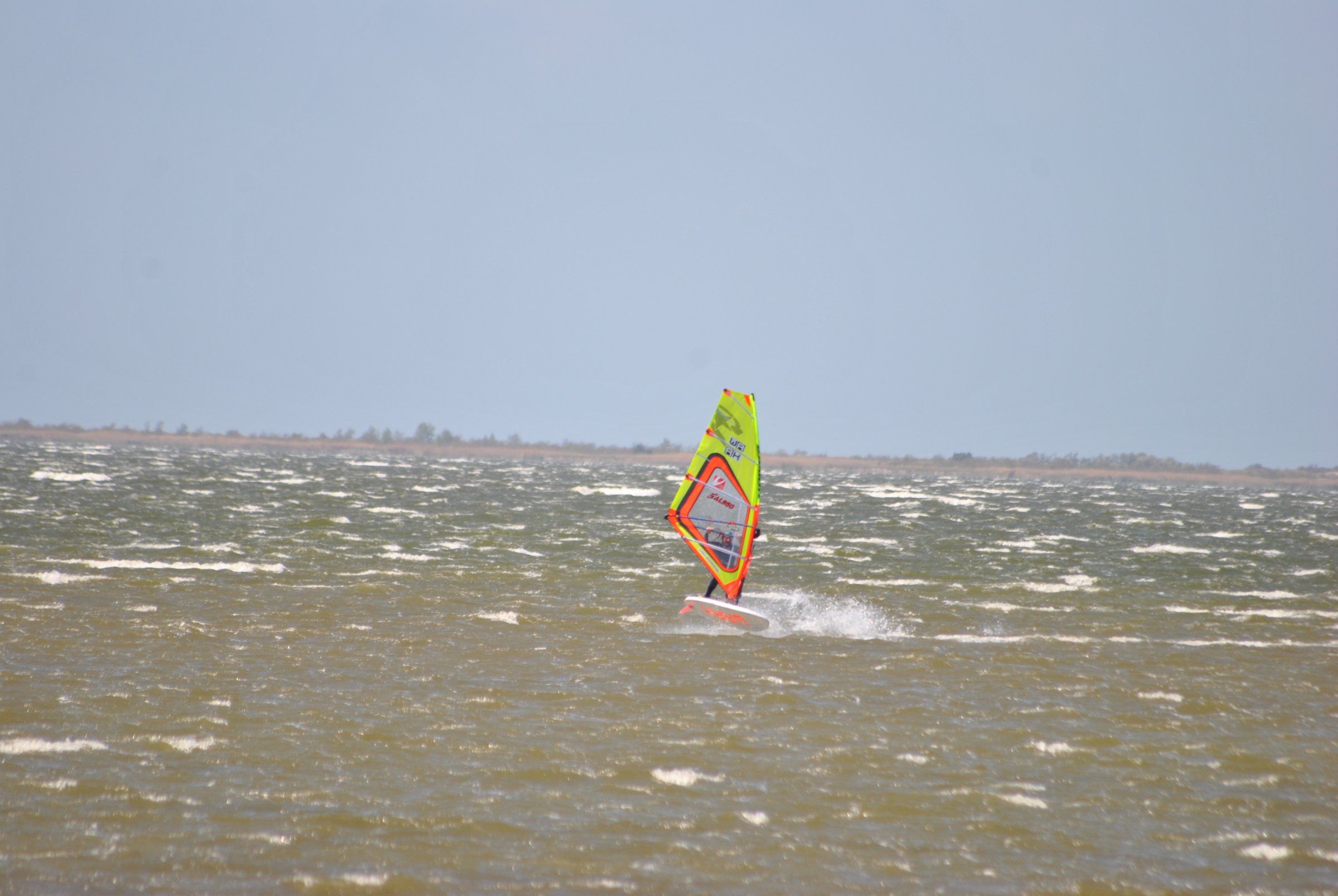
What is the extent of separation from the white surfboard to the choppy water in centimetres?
50

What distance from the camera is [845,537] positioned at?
1508 inches

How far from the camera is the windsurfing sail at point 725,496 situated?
1981cm

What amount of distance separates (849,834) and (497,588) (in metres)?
14.7

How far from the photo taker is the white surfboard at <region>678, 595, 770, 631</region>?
19578 mm

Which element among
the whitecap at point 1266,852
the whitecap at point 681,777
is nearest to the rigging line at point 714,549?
the whitecap at point 681,777

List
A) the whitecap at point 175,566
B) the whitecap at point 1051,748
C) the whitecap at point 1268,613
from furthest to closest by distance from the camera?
1. the whitecap at point 175,566
2. the whitecap at point 1268,613
3. the whitecap at point 1051,748

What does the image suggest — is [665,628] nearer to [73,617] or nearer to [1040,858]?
[73,617]

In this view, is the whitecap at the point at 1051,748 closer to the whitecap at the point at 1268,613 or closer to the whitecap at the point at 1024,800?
the whitecap at the point at 1024,800

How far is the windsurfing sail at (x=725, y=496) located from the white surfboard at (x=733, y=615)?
504 mm

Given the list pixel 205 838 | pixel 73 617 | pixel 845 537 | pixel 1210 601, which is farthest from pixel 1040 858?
pixel 845 537

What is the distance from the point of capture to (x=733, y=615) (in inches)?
782

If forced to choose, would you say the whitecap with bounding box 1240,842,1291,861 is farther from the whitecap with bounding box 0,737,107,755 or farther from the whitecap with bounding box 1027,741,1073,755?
the whitecap with bounding box 0,737,107,755

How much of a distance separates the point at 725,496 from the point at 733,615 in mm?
2157

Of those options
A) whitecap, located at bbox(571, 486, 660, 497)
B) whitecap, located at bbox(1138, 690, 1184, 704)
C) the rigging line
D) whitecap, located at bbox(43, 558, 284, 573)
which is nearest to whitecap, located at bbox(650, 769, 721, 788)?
whitecap, located at bbox(1138, 690, 1184, 704)
